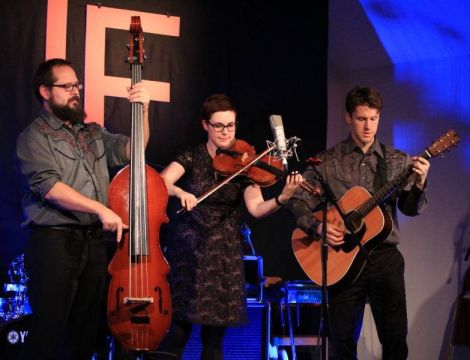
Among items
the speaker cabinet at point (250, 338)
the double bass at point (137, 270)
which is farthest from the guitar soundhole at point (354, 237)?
the double bass at point (137, 270)

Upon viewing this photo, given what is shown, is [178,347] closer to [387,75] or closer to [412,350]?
[412,350]

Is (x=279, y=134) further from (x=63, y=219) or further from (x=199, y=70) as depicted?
(x=199, y=70)

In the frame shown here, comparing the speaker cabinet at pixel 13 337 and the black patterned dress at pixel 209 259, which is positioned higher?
the black patterned dress at pixel 209 259

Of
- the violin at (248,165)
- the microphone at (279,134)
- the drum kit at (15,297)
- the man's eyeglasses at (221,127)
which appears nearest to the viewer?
the microphone at (279,134)

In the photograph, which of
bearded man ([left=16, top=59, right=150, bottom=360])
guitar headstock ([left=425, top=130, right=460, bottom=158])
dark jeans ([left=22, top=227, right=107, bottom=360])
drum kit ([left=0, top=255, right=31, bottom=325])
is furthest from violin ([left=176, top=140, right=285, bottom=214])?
drum kit ([left=0, top=255, right=31, bottom=325])

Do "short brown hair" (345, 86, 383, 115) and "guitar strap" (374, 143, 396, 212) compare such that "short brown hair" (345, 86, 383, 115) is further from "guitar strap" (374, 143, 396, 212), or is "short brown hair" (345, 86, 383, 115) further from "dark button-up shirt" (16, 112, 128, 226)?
"dark button-up shirt" (16, 112, 128, 226)

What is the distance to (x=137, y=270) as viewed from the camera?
2992 millimetres

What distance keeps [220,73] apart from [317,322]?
219 centimetres

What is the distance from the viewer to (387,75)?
5.99 metres

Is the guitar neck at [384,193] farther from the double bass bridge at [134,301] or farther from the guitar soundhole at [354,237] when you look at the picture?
the double bass bridge at [134,301]

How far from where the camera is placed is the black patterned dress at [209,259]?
140 inches

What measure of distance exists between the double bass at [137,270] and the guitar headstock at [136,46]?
0.47 meters

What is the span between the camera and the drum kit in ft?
13.3

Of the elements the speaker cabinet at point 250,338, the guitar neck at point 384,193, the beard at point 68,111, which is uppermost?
the beard at point 68,111
